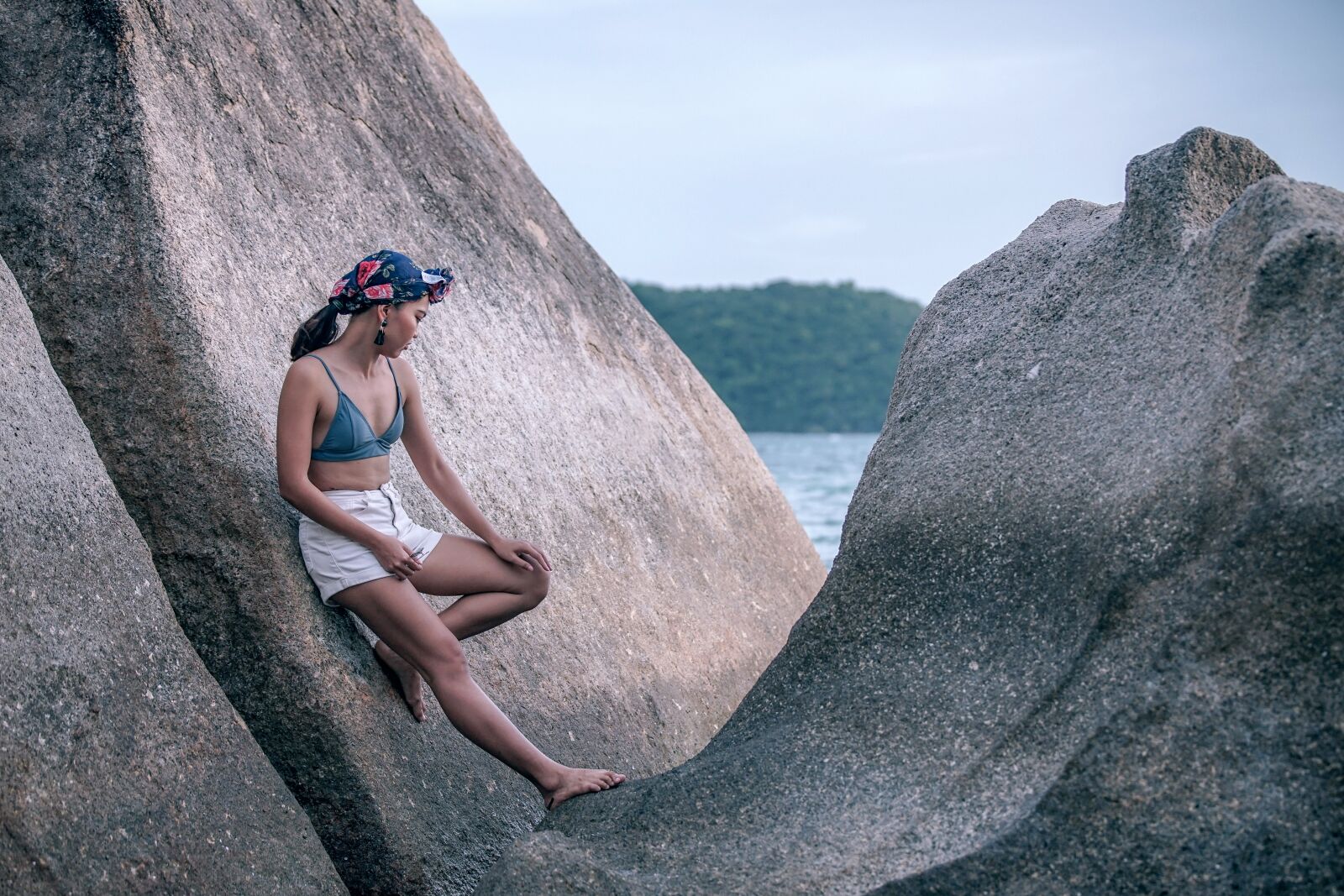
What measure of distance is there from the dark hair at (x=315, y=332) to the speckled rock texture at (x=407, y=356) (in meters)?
0.22

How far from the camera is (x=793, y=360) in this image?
54.7 meters

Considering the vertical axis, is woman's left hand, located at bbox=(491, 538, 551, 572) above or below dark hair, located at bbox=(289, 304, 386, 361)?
below

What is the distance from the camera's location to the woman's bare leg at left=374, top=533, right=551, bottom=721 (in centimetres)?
374

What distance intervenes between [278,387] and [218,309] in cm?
28

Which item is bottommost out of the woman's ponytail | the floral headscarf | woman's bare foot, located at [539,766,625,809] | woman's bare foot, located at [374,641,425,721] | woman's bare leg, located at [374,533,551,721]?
woman's bare foot, located at [539,766,625,809]

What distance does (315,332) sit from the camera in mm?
3607

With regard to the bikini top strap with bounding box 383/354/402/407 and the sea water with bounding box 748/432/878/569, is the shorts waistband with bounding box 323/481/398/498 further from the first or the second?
the sea water with bounding box 748/432/878/569

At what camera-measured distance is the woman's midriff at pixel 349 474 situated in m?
3.54

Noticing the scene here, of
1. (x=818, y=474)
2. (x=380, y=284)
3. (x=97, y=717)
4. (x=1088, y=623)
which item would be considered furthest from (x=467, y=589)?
(x=818, y=474)

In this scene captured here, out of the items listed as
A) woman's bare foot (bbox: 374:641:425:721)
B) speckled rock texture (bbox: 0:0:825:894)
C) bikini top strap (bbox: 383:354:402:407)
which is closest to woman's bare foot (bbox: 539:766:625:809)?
speckled rock texture (bbox: 0:0:825:894)

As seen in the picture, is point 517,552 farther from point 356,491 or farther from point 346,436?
point 346,436

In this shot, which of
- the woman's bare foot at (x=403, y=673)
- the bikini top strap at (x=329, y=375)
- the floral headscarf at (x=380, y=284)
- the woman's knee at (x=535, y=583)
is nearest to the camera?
the bikini top strap at (x=329, y=375)

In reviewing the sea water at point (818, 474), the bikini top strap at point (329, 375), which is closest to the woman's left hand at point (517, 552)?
the bikini top strap at point (329, 375)

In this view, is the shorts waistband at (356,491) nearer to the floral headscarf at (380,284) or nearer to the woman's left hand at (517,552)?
the woman's left hand at (517,552)
